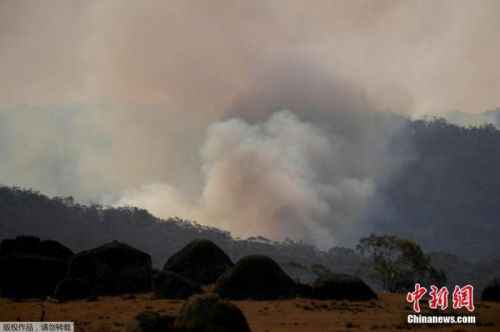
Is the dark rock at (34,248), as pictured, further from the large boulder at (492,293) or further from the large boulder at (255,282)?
the large boulder at (492,293)

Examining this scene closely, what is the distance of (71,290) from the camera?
41156 millimetres

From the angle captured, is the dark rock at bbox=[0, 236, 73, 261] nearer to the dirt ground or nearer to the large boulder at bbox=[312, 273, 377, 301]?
the dirt ground

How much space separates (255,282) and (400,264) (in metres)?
32.1

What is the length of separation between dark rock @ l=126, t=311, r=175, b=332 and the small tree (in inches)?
2069

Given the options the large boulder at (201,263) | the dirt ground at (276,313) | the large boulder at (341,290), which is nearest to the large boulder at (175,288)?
the dirt ground at (276,313)

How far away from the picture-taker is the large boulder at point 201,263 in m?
53.4

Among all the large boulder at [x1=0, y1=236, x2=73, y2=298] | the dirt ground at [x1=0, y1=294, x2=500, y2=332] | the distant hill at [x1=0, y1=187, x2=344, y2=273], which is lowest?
the dirt ground at [x1=0, y1=294, x2=500, y2=332]

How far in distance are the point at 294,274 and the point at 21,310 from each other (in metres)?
96.1

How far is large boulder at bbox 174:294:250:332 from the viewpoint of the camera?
1825 cm

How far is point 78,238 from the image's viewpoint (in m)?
141

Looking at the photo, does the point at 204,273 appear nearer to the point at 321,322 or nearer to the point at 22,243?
the point at 22,243

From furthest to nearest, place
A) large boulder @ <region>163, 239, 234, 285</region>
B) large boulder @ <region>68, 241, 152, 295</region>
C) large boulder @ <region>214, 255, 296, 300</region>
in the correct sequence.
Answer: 1. large boulder @ <region>163, 239, 234, 285</region>
2. large boulder @ <region>68, 241, 152, 295</region>
3. large boulder @ <region>214, 255, 296, 300</region>

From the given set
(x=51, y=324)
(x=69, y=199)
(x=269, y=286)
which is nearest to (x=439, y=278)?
(x=269, y=286)

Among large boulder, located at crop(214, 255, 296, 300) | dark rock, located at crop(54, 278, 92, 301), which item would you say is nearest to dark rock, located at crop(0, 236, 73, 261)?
dark rock, located at crop(54, 278, 92, 301)
